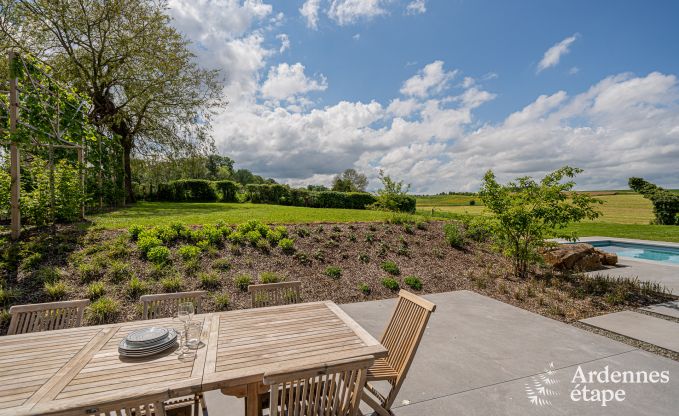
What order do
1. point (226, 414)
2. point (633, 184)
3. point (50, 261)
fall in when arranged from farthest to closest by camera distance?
point (633, 184), point (50, 261), point (226, 414)

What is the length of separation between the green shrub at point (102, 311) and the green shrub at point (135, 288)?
0.37 m

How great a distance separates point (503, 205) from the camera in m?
7.44

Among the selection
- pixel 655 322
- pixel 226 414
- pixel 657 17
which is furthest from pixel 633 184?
pixel 226 414

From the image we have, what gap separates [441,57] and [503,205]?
17.1 feet

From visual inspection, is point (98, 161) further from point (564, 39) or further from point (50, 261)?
point (564, 39)

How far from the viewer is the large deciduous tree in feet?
44.8

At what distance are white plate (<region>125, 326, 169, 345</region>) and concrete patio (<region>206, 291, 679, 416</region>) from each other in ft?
3.36

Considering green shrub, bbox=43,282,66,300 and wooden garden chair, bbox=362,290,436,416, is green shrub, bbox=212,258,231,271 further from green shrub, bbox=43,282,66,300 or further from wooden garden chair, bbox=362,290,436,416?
wooden garden chair, bbox=362,290,436,416

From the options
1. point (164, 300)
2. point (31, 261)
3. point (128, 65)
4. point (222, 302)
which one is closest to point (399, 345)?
point (164, 300)

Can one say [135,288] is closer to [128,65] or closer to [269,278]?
[269,278]

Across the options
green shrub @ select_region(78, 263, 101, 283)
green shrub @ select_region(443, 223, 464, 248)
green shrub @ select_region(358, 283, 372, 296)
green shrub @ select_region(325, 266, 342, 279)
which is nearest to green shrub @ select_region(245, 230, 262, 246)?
green shrub @ select_region(325, 266, 342, 279)

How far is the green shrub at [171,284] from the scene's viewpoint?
5453mm

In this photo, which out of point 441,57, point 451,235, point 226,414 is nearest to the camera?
point 226,414

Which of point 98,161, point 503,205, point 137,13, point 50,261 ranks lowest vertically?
point 50,261
